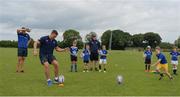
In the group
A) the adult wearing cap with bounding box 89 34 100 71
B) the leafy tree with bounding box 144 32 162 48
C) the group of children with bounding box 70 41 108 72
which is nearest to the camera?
the group of children with bounding box 70 41 108 72

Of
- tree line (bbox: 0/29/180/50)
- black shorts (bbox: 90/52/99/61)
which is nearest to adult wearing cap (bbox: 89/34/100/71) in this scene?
black shorts (bbox: 90/52/99/61)

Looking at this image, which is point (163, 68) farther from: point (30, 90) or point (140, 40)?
point (140, 40)

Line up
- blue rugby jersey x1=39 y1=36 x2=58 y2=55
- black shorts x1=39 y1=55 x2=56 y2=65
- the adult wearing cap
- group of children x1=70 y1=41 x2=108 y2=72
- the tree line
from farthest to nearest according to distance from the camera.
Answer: the tree line, the adult wearing cap, group of children x1=70 y1=41 x2=108 y2=72, blue rugby jersey x1=39 y1=36 x2=58 y2=55, black shorts x1=39 y1=55 x2=56 y2=65

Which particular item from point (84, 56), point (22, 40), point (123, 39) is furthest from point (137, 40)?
point (22, 40)

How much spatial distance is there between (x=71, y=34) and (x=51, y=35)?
14187 cm

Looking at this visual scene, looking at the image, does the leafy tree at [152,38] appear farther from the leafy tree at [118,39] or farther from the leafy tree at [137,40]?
the leafy tree at [118,39]

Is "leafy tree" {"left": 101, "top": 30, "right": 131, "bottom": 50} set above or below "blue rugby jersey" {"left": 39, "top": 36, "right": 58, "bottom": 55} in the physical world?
above

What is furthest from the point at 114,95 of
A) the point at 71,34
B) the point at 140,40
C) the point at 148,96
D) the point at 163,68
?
the point at 140,40

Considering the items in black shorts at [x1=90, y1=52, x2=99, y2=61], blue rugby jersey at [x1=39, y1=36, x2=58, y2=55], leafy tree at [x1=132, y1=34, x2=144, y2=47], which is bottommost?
black shorts at [x1=90, y1=52, x2=99, y2=61]

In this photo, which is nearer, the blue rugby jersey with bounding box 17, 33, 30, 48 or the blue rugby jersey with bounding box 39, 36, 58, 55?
the blue rugby jersey with bounding box 39, 36, 58, 55

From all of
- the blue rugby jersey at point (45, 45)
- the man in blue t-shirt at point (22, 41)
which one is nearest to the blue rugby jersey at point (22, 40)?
the man in blue t-shirt at point (22, 41)

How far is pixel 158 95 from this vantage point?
43.7ft

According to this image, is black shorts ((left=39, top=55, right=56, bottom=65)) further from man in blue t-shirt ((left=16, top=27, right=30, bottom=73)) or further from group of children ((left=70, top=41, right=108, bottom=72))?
group of children ((left=70, top=41, right=108, bottom=72))

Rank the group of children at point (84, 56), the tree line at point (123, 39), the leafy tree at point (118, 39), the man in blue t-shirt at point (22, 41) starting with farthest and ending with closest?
1. the leafy tree at point (118, 39)
2. the tree line at point (123, 39)
3. the group of children at point (84, 56)
4. the man in blue t-shirt at point (22, 41)
